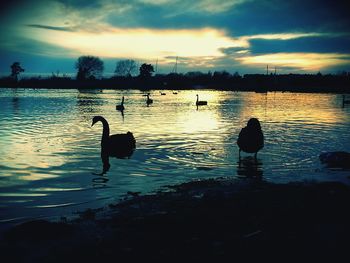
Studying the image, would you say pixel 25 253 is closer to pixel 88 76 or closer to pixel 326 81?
pixel 88 76

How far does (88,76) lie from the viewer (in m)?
162

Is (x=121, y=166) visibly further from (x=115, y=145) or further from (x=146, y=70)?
(x=146, y=70)

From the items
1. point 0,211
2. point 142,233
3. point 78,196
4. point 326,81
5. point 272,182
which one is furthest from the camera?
point 326,81

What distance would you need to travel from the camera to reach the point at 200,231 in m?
5.71

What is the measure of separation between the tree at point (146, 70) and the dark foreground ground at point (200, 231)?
510 ft

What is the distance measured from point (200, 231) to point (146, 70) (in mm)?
159450

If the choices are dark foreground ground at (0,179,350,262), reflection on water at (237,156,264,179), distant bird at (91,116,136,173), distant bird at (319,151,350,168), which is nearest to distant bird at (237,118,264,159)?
reflection on water at (237,156,264,179)

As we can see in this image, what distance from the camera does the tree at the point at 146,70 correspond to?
159 metres

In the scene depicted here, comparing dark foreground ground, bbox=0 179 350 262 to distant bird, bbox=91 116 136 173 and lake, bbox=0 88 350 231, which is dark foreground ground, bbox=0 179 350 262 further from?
distant bird, bbox=91 116 136 173

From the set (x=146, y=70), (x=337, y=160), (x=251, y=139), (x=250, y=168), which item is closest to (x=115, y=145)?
(x=251, y=139)

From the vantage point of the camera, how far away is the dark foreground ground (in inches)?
193

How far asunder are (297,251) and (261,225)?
993 millimetres

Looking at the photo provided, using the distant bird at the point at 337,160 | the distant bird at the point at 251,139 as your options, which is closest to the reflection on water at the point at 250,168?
the distant bird at the point at 251,139

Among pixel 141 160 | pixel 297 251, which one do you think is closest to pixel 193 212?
pixel 297 251
